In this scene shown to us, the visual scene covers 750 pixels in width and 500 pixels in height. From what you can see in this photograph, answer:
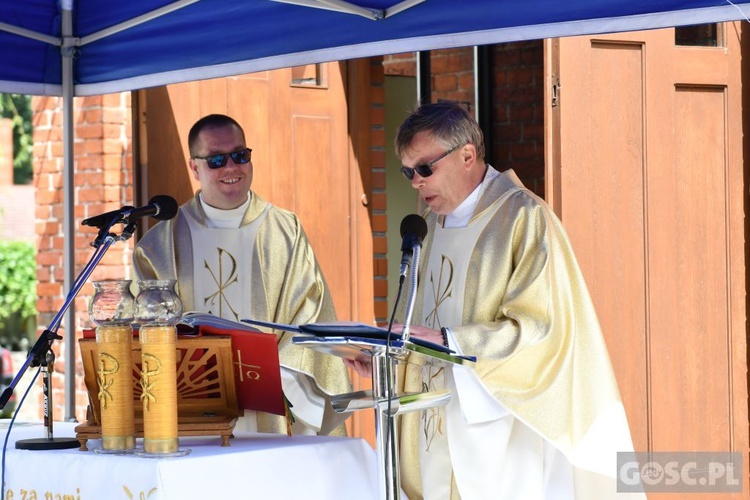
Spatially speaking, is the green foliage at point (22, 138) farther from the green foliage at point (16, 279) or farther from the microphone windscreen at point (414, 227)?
the microphone windscreen at point (414, 227)

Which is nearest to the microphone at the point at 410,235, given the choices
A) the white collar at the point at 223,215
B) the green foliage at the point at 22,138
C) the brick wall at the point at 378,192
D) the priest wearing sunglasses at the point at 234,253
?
the priest wearing sunglasses at the point at 234,253

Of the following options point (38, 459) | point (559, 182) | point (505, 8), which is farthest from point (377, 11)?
point (38, 459)

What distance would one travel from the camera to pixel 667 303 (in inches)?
226

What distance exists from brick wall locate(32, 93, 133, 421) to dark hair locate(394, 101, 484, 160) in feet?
8.28

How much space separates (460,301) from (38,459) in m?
1.43

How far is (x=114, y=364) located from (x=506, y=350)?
117 centimetres

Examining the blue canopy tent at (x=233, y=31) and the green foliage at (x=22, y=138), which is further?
the green foliage at (x=22, y=138)

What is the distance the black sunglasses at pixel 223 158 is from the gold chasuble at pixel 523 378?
96 cm

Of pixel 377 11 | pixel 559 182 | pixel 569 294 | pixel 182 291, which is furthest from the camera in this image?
pixel 559 182

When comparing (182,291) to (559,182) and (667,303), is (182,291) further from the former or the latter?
(667,303)

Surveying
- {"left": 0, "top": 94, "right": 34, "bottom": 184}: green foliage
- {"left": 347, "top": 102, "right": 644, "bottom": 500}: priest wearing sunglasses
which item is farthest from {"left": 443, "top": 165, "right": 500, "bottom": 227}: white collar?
{"left": 0, "top": 94, "right": 34, "bottom": 184}: green foliage

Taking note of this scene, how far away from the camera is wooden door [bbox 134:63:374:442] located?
19.9 feet

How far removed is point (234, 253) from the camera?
480cm

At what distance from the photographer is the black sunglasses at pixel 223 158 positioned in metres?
4.55
